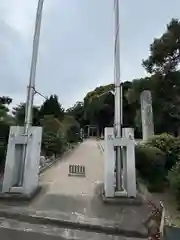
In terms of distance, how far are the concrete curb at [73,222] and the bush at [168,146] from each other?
5.76 m

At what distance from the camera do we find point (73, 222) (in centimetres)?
686

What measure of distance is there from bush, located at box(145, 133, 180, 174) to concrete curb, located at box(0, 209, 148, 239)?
5762 mm

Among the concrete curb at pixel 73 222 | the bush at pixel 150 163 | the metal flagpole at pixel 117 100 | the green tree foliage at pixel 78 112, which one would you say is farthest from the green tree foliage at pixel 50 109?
the concrete curb at pixel 73 222

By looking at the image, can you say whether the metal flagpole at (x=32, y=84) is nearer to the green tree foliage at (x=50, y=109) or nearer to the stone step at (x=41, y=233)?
the stone step at (x=41, y=233)

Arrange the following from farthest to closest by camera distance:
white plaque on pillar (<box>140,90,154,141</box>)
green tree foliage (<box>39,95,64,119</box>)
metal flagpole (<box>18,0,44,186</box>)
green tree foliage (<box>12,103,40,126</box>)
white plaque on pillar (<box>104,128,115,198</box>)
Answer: green tree foliage (<box>39,95,64,119</box>), green tree foliage (<box>12,103,40,126</box>), white plaque on pillar (<box>140,90,154,141</box>), metal flagpole (<box>18,0,44,186</box>), white plaque on pillar (<box>104,128,115,198</box>)

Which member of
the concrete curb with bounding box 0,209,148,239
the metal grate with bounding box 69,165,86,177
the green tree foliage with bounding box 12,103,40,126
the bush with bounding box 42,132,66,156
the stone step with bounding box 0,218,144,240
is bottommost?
the stone step with bounding box 0,218,144,240

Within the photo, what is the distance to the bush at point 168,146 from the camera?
39.6 ft

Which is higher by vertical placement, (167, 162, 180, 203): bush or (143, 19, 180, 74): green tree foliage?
(143, 19, 180, 74): green tree foliage

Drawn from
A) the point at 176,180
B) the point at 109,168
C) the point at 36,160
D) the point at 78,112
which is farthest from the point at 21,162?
the point at 78,112

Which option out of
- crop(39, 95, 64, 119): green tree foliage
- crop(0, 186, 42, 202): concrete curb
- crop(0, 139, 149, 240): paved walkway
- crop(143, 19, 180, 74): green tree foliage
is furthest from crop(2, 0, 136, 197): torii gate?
crop(39, 95, 64, 119): green tree foliage

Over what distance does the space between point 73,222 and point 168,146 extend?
713 centimetres

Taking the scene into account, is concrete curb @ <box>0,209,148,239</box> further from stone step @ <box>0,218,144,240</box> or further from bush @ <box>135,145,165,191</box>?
bush @ <box>135,145,165,191</box>

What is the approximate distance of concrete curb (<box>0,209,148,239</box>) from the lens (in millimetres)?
6488

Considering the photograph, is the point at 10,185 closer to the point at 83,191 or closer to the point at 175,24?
the point at 83,191
